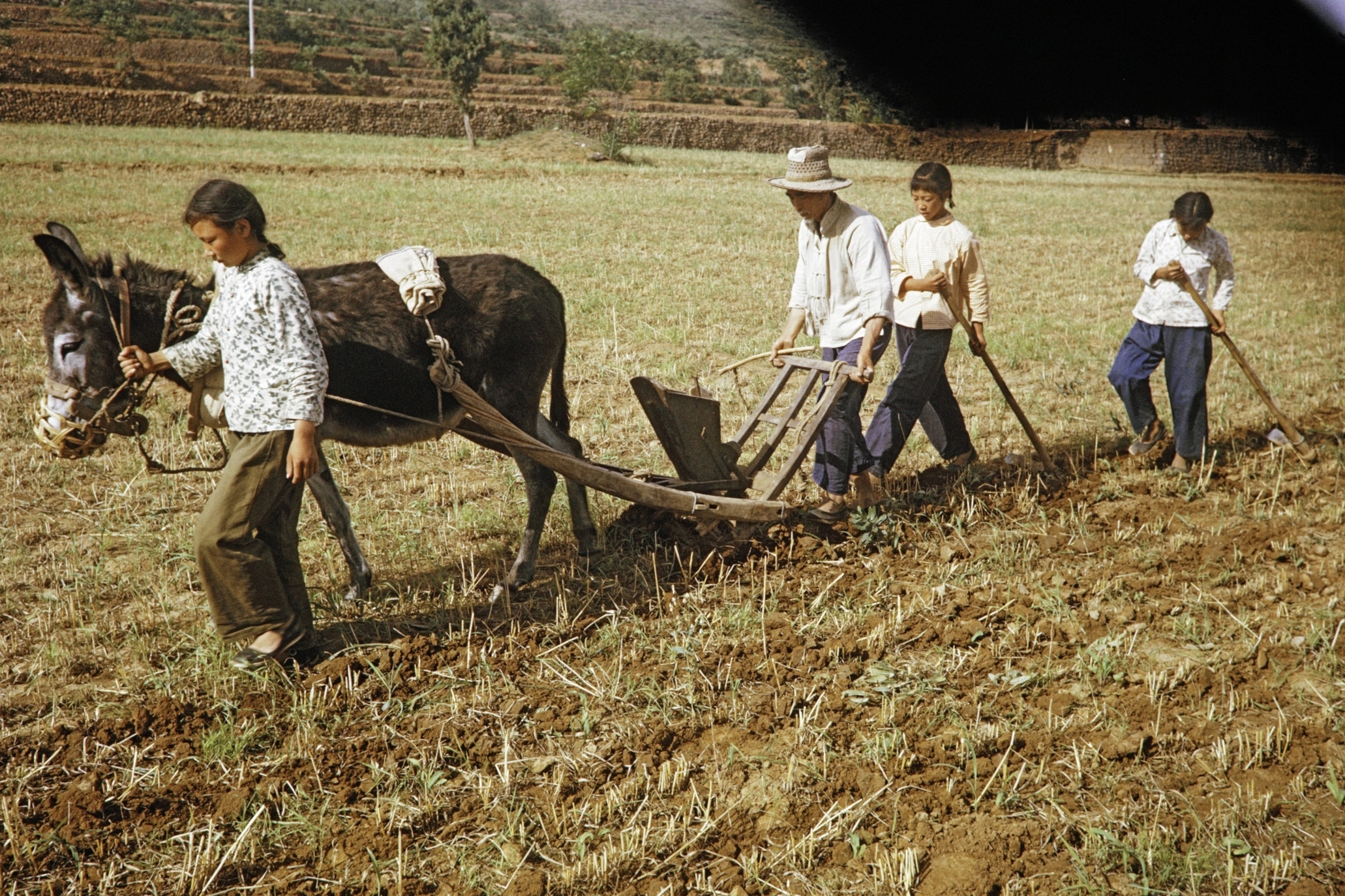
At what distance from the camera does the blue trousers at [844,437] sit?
525 centimetres

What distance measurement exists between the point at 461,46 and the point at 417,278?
39.0m

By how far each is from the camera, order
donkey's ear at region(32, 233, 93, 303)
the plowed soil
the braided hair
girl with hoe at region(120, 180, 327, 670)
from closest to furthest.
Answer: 1. the plowed soil
2. the braided hair
3. girl with hoe at region(120, 180, 327, 670)
4. donkey's ear at region(32, 233, 93, 303)

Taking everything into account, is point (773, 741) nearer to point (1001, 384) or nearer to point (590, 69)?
point (1001, 384)

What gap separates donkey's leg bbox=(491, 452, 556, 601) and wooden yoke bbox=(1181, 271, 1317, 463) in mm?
4213

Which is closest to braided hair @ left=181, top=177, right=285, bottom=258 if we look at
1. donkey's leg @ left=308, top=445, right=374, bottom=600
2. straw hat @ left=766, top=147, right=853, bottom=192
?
donkey's leg @ left=308, top=445, right=374, bottom=600

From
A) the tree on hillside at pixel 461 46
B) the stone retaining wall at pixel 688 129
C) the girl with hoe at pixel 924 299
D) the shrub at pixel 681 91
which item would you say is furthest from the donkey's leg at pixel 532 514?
the shrub at pixel 681 91

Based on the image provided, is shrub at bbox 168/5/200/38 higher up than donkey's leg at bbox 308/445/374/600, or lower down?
higher up

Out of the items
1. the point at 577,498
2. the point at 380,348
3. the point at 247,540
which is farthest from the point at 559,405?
the point at 247,540

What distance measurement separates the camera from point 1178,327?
641 centimetres

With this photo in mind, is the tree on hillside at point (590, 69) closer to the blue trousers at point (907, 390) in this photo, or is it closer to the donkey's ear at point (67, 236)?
the blue trousers at point (907, 390)

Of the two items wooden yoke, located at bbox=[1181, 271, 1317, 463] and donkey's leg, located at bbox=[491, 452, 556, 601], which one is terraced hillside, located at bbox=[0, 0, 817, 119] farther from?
wooden yoke, located at bbox=[1181, 271, 1317, 463]

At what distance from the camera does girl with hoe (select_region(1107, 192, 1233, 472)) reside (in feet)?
20.8

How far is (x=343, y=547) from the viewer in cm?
476

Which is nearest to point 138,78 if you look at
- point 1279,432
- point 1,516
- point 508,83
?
point 508,83
